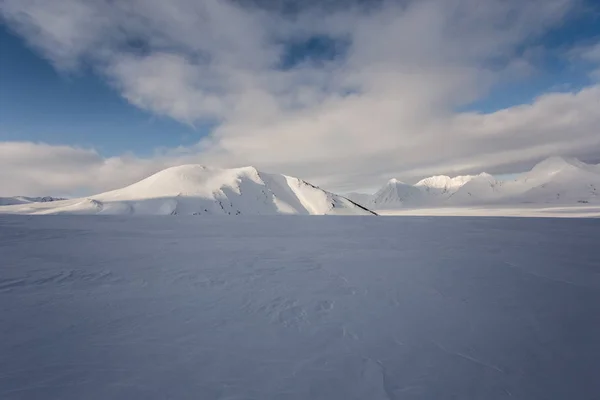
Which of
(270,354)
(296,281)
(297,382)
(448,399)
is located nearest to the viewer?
(448,399)

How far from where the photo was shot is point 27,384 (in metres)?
4.68

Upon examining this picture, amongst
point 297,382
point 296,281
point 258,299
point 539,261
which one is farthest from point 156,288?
point 539,261

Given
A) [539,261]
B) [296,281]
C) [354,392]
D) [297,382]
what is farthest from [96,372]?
[539,261]

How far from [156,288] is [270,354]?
614 centimetres

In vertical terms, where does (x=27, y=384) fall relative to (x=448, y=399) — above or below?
above

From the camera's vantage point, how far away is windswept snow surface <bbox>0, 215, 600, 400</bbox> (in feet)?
15.5

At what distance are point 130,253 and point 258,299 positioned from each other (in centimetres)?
1200

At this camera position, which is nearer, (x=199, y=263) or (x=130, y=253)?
(x=199, y=263)

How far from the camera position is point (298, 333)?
666 centimetres

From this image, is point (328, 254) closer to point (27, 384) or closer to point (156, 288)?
point (156, 288)

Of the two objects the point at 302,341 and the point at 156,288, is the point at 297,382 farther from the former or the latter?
the point at 156,288

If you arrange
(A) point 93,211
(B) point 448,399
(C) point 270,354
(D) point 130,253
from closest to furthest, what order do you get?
1. (B) point 448,399
2. (C) point 270,354
3. (D) point 130,253
4. (A) point 93,211

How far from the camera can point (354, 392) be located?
4582 millimetres

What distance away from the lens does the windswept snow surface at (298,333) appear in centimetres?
474
